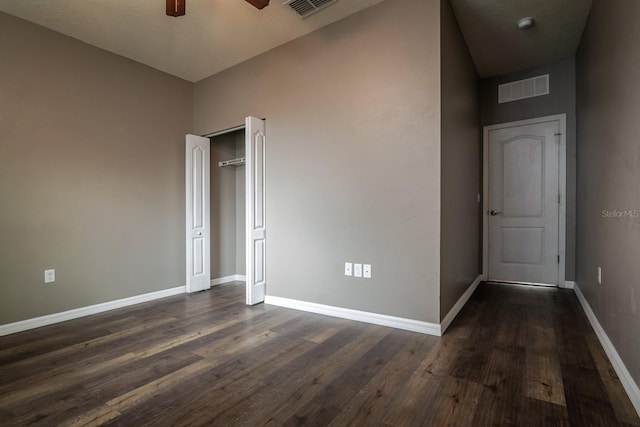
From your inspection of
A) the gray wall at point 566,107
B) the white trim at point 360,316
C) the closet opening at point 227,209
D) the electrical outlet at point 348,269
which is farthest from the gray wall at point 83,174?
the gray wall at point 566,107

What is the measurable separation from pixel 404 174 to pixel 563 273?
2.86 meters

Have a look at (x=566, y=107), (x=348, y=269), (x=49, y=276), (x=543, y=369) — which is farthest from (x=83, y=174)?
(x=566, y=107)

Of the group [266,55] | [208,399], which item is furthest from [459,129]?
[208,399]

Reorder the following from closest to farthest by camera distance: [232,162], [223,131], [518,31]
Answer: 1. [518,31]
2. [223,131]
3. [232,162]

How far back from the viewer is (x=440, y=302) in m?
2.51

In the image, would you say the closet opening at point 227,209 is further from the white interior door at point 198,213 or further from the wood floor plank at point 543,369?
the wood floor plank at point 543,369

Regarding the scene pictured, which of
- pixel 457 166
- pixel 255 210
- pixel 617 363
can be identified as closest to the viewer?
pixel 617 363

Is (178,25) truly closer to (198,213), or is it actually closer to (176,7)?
(176,7)

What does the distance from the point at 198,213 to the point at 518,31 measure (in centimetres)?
422

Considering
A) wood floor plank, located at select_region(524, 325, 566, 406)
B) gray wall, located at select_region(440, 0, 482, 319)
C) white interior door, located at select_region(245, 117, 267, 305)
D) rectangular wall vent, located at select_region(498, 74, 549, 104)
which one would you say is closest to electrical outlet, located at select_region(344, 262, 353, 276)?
gray wall, located at select_region(440, 0, 482, 319)

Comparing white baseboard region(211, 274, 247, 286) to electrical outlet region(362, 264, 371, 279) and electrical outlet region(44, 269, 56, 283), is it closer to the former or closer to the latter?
electrical outlet region(44, 269, 56, 283)

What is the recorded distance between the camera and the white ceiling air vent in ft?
8.71

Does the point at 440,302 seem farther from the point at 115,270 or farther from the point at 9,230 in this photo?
the point at 9,230

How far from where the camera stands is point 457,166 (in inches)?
120
